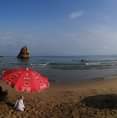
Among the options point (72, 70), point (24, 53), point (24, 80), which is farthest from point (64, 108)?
point (24, 53)

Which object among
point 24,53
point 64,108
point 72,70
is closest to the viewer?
point 64,108

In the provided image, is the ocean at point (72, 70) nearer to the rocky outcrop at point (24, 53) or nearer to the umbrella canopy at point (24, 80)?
the umbrella canopy at point (24, 80)

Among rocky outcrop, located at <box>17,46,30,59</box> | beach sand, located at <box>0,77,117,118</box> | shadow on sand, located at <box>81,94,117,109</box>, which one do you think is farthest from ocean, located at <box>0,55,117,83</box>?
rocky outcrop, located at <box>17,46,30,59</box>

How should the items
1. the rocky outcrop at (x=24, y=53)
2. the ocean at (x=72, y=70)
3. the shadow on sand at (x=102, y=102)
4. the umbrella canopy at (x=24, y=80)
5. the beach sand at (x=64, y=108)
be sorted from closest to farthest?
the umbrella canopy at (x=24, y=80), the beach sand at (x=64, y=108), the shadow on sand at (x=102, y=102), the ocean at (x=72, y=70), the rocky outcrop at (x=24, y=53)

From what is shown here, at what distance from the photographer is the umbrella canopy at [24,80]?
28.2 ft

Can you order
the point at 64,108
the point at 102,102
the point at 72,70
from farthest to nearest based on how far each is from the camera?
the point at 72,70
the point at 102,102
the point at 64,108

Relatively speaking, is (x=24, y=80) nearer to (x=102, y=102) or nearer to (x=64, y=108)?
(x=64, y=108)

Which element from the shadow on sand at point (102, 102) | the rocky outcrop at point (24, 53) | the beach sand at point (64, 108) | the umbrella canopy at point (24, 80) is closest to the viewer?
the umbrella canopy at point (24, 80)

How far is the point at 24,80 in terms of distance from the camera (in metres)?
8.72

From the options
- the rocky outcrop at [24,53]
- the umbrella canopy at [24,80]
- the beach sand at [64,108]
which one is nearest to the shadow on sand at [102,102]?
the beach sand at [64,108]

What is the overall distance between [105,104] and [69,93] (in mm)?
4237

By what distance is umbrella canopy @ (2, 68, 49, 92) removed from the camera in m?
8.59

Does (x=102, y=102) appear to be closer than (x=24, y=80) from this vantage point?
No

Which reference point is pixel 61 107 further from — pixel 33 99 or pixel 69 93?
pixel 69 93
